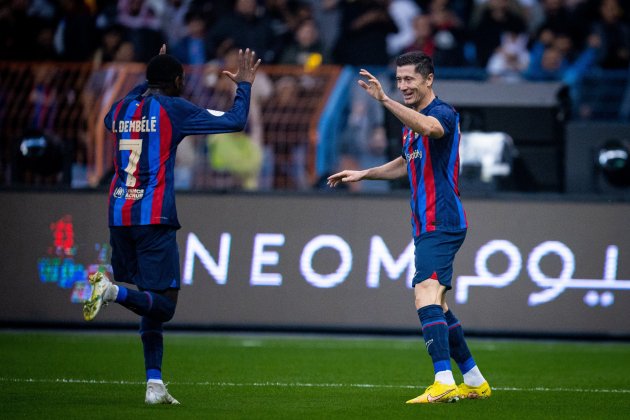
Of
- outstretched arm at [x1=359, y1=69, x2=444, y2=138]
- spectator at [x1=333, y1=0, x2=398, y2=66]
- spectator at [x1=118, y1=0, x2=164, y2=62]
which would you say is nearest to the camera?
outstretched arm at [x1=359, y1=69, x2=444, y2=138]

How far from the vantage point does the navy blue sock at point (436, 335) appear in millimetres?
7832

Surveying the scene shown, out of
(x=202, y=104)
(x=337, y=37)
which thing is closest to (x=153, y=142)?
(x=202, y=104)

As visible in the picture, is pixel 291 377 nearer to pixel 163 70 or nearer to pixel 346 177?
pixel 346 177

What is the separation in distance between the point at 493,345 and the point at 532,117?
297 centimetres

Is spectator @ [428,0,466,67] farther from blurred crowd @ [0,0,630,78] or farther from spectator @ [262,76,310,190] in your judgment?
spectator @ [262,76,310,190]

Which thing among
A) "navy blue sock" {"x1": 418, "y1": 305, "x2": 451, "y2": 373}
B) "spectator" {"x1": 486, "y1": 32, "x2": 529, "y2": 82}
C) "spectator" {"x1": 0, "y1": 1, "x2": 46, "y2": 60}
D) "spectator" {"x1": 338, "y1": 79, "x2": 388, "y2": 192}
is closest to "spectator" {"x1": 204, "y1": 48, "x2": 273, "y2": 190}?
"spectator" {"x1": 338, "y1": 79, "x2": 388, "y2": 192}

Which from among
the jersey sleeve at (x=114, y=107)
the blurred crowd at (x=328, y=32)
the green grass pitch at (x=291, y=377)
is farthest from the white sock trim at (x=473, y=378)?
the blurred crowd at (x=328, y=32)

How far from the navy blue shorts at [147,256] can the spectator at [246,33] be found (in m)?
8.35

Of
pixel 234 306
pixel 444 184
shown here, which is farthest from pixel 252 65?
pixel 234 306

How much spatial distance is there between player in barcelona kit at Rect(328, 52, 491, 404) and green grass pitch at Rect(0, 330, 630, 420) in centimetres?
26

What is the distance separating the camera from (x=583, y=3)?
56.3 feet

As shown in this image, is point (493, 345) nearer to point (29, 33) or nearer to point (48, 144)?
point (48, 144)

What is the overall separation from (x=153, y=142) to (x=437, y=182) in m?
1.86

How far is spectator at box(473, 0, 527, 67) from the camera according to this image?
55.3 feet
